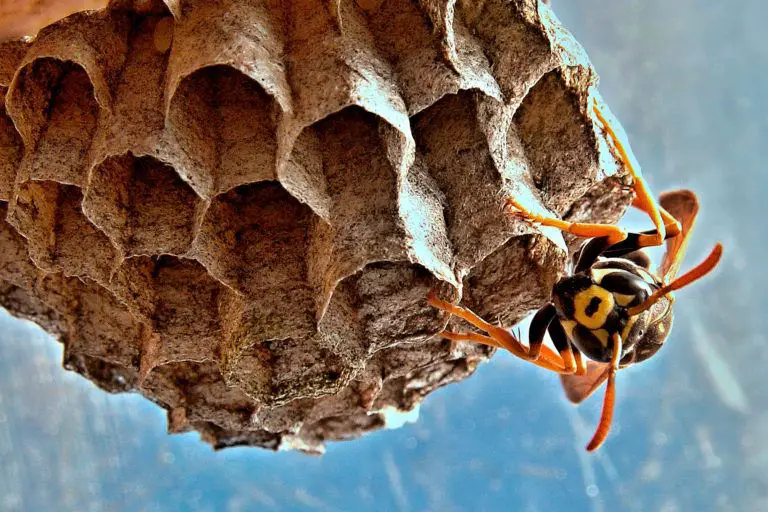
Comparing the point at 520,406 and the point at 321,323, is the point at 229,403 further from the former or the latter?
the point at 520,406

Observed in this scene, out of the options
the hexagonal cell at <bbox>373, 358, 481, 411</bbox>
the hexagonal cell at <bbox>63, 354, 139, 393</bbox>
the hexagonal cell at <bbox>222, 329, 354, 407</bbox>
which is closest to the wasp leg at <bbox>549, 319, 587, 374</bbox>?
the hexagonal cell at <bbox>373, 358, 481, 411</bbox>

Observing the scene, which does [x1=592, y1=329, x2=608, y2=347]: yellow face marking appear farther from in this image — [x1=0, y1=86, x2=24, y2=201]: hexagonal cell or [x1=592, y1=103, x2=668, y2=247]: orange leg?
[x1=0, y1=86, x2=24, y2=201]: hexagonal cell

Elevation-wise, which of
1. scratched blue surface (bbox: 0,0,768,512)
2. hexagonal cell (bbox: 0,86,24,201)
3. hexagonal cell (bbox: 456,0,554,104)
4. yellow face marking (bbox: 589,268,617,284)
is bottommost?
scratched blue surface (bbox: 0,0,768,512)

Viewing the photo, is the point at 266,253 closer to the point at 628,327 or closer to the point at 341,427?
the point at 628,327

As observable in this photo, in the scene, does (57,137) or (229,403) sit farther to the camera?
(229,403)

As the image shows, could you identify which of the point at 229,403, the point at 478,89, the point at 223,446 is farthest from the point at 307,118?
the point at 223,446

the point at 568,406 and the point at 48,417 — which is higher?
the point at 48,417

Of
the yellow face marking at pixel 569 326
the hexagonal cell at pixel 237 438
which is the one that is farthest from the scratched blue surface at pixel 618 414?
the yellow face marking at pixel 569 326
